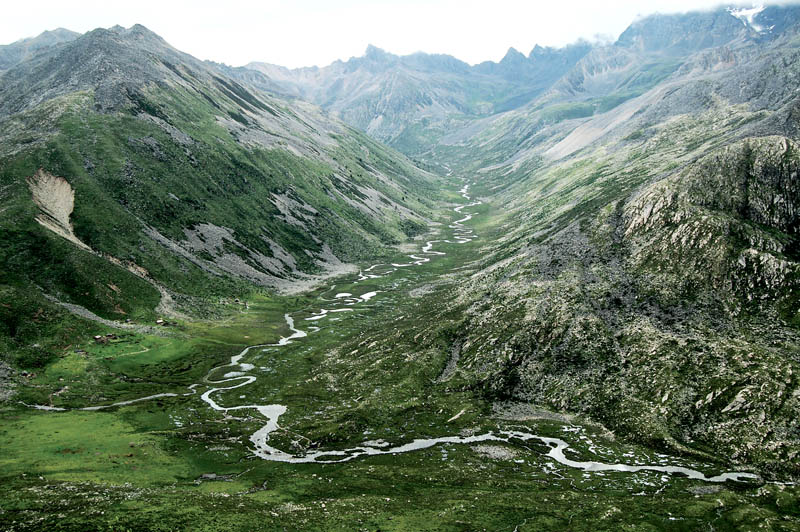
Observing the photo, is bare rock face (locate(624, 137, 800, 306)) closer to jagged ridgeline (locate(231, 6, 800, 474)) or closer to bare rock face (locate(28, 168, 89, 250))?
jagged ridgeline (locate(231, 6, 800, 474))

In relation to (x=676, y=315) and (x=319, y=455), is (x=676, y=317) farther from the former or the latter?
(x=319, y=455)

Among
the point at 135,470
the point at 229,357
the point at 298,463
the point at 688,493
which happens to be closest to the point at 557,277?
the point at 688,493

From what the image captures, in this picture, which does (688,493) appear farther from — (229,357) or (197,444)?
(229,357)

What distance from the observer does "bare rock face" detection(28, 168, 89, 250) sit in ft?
558

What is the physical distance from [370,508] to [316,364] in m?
76.9

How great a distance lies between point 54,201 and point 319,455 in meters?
166

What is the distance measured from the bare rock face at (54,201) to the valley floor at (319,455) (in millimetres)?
61679

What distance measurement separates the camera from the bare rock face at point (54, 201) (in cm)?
17000

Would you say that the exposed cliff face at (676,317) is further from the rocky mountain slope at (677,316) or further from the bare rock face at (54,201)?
the bare rock face at (54,201)

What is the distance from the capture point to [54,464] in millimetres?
79750

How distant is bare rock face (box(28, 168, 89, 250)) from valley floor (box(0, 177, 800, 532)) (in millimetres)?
61679

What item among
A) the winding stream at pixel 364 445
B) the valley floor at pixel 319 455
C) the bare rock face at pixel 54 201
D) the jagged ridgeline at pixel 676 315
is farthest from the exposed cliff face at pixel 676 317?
the bare rock face at pixel 54 201

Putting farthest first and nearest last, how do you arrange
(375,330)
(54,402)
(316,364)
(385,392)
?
1. (375,330)
2. (316,364)
3. (385,392)
4. (54,402)

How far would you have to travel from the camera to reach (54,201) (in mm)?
184875
